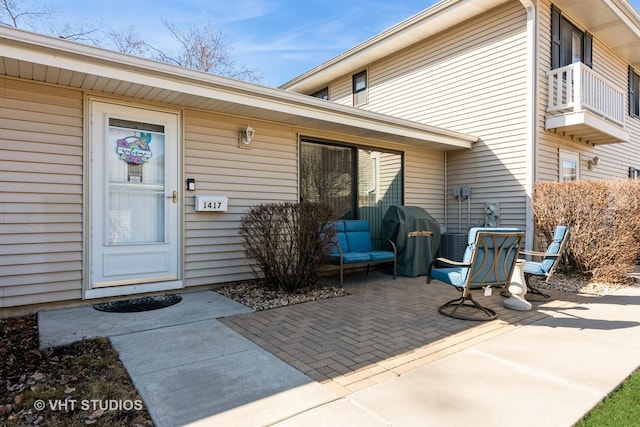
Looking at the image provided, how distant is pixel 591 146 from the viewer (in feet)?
30.7

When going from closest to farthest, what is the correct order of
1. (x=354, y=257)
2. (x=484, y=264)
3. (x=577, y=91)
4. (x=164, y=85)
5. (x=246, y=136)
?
(x=484, y=264)
(x=164, y=85)
(x=246, y=136)
(x=354, y=257)
(x=577, y=91)

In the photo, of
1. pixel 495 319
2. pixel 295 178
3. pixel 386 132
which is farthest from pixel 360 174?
pixel 495 319

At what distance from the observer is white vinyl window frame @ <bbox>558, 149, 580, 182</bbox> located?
8.13m

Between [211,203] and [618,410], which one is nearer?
[618,410]

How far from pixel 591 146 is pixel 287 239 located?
27.9 ft

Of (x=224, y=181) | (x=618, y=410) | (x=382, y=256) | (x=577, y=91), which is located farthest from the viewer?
(x=577, y=91)

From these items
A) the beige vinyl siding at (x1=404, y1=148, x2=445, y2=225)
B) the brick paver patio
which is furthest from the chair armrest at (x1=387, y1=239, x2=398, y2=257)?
the beige vinyl siding at (x1=404, y1=148, x2=445, y2=225)

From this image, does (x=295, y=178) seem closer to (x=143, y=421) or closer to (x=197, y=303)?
(x=197, y=303)

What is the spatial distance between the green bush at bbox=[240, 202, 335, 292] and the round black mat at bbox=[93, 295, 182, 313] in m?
1.20

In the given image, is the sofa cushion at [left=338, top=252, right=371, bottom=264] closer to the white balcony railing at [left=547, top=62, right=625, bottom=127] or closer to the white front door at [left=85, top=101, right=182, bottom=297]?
the white front door at [left=85, top=101, right=182, bottom=297]

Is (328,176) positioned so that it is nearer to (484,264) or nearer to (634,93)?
(484,264)

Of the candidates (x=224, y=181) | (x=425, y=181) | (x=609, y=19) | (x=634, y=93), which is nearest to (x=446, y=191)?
(x=425, y=181)

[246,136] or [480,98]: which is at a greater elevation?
[480,98]

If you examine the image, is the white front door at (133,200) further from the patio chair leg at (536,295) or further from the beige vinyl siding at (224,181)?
the patio chair leg at (536,295)
